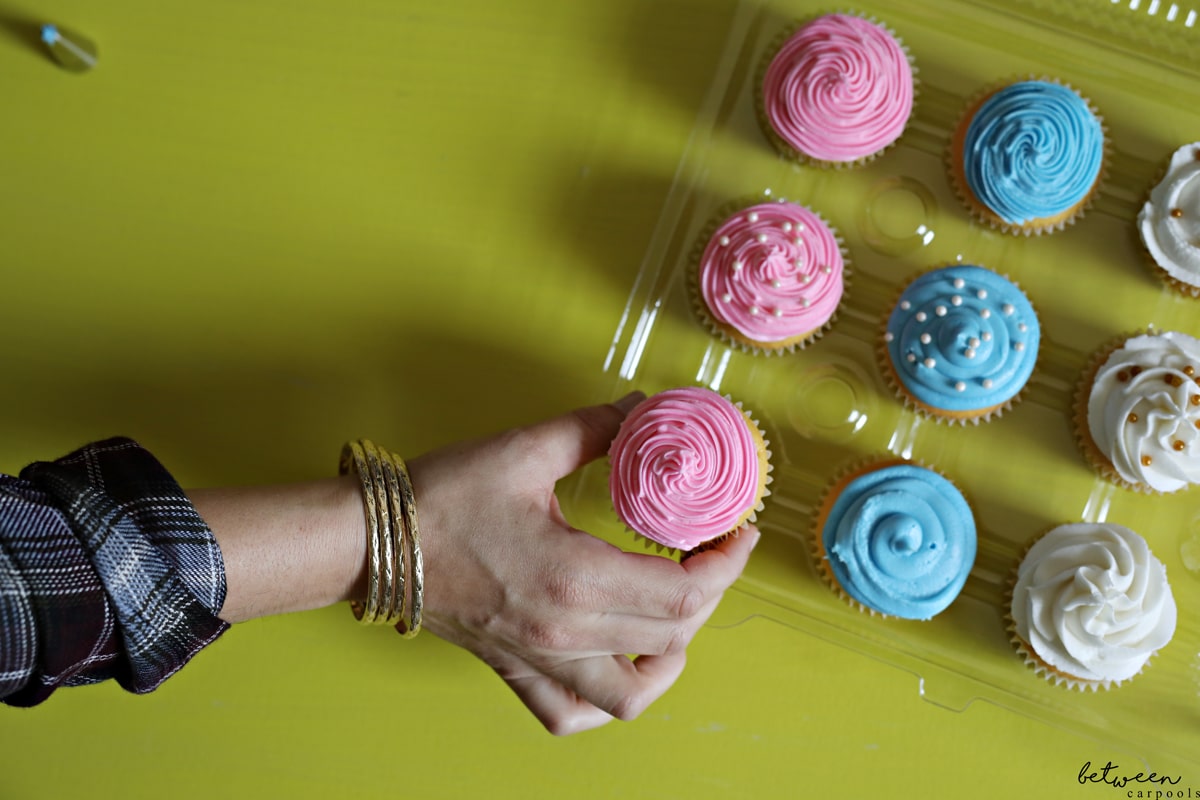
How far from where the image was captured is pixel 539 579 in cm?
168

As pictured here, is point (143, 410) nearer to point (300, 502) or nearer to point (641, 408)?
point (300, 502)

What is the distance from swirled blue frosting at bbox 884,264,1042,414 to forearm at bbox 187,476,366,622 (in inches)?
48.6

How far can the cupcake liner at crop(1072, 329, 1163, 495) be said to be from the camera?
2064 millimetres

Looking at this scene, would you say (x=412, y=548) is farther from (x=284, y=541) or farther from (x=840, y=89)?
(x=840, y=89)

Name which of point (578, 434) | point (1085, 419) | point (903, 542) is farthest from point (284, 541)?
point (1085, 419)

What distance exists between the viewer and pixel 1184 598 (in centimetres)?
206

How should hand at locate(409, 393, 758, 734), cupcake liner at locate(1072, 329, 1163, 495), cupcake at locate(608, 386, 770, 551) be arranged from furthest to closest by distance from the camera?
cupcake liner at locate(1072, 329, 1163, 495), cupcake at locate(608, 386, 770, 551), hand at locate(409, 393, 758, 734)

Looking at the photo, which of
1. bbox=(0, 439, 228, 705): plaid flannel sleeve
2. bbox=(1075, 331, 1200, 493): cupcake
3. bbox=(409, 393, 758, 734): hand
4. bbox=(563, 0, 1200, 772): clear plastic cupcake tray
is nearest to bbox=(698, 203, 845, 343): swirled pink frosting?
bbox=(563, 0, 1200, 772): clear plastic cupcake tray

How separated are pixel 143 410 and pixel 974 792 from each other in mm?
2179

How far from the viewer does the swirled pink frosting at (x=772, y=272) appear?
201 cm

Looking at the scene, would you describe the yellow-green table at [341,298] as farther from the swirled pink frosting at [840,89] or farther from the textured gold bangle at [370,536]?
the textured gold bangle at [370,536]

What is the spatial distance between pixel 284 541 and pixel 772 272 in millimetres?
1139

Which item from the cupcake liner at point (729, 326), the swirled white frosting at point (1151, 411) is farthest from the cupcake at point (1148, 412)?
the cupcake liner at point (729, 326)

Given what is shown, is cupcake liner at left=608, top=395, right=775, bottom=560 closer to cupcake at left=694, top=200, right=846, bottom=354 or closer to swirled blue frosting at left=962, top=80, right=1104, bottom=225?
cupcake at left=694, top=200, right=846, bottom=354
